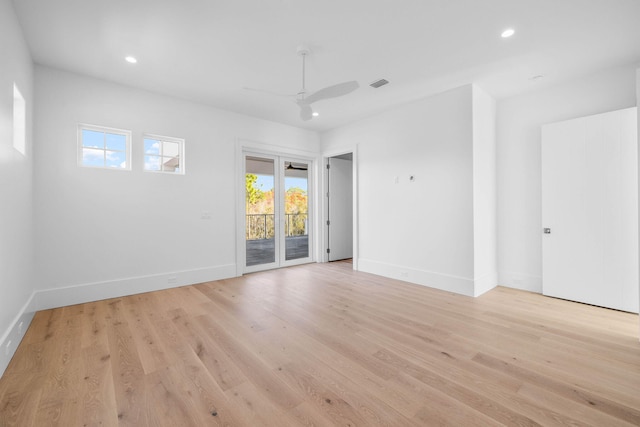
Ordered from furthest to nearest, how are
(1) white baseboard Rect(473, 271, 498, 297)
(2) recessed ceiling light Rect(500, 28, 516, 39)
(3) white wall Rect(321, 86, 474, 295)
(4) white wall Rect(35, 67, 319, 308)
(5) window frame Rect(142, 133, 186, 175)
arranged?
(5) window frame Rect(142, 133, 186, 175) < (3) white wall Rect(321, 86, 474, 295) < (1) white baseboard Rect(473, 271, 498, 297) < (4) white wall Rect(35, 67, 319, 308) < (2) recessed ceiling light Rect(500, 28, 516, 39)

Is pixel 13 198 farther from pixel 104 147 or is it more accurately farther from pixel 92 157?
pixel 104 147

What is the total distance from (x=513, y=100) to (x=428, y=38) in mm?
2314

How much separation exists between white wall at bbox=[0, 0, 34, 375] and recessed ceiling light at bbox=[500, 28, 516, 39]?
4287 mm

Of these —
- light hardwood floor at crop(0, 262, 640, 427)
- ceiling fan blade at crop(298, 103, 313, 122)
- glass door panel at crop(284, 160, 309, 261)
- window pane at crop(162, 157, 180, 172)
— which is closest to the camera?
light hardwood floor at crop(0, 262, 640, 427)

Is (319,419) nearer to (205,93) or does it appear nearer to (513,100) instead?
(205,93)

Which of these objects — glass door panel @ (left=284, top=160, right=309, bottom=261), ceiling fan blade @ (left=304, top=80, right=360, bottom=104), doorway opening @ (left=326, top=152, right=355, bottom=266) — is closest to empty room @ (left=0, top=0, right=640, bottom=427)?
ceiling fan blade @ (left=304, top=80, right=360, bottom=104)

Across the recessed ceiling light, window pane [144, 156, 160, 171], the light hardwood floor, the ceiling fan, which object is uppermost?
the recessed ceiling light

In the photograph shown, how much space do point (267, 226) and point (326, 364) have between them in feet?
12.3

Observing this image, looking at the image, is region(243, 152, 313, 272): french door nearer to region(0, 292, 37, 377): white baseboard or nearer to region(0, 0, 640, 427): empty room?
region(0, 0, 640, 427): empty room

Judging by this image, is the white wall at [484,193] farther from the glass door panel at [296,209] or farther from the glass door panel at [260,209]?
the glass door panel at [260,209]

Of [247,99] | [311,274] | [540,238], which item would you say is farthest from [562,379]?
[247,99]

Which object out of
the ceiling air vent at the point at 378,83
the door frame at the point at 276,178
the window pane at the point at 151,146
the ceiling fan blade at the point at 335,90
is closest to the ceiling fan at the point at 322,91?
the ceiling fan blade at the point at 335,90

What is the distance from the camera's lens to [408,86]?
12.8 feet

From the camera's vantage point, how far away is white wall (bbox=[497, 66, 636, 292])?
366 centimetres
